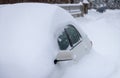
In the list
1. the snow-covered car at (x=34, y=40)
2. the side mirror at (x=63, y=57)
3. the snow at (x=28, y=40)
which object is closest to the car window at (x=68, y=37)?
the snow-covered car at (x=34, y=40)

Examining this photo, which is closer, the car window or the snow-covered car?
the snow-covered car

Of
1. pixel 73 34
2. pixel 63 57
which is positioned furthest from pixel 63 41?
pixel 73 34

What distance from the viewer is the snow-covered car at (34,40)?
4105 millimetres

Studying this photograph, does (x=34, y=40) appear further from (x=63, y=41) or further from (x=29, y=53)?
(x=63, y=41)

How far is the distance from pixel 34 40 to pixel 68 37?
84cm

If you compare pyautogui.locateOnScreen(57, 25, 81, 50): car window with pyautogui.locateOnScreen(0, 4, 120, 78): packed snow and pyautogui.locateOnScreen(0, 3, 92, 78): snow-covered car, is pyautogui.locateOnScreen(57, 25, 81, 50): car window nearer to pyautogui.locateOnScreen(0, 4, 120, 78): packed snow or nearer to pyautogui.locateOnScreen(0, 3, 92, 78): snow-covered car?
pyautogui.locateOnScreen(0, 3, 92, 78): snow-covered car

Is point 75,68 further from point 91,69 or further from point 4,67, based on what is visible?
point 4,67

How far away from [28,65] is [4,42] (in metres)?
0.61

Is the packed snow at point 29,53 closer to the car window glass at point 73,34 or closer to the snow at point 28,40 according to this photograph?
the snow at point 28,40

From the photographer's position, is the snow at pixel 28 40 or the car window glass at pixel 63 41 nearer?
the snow at pixel 28 40

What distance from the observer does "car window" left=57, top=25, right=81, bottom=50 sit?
4812mm

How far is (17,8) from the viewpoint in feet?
17.3

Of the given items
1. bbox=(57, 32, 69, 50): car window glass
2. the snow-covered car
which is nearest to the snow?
the snow-covered car

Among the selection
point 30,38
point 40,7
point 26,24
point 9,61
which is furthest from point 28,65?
point 40,7
